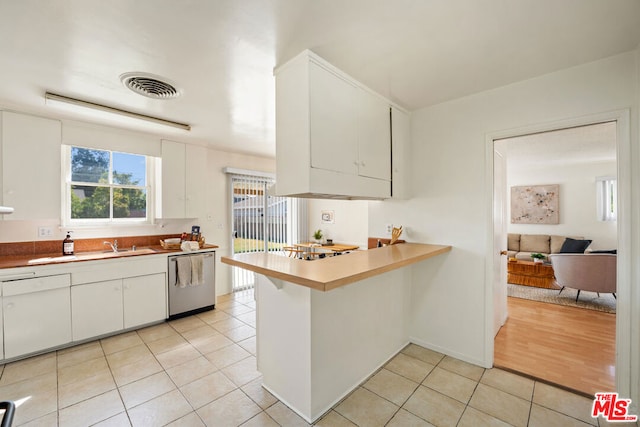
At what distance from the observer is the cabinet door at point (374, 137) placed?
228 centimetres

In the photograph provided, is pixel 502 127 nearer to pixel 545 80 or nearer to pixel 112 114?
pixel 545 80

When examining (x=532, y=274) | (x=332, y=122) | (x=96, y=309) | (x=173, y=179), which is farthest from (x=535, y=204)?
(x=96, y=309)

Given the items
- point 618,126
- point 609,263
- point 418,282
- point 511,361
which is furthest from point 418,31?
point 609,263

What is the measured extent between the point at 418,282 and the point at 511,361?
1026 mm

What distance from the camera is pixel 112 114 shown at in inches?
111

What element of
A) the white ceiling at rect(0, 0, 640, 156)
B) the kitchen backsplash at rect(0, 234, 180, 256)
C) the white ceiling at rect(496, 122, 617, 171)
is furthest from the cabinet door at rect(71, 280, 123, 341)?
the white ceiling at rect(496, 122, 617, 171)

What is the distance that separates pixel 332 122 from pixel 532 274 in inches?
204

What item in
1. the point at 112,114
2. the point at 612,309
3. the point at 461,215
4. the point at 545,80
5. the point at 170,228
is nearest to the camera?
the point at 545,80

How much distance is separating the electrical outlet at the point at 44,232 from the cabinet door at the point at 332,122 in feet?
11.1

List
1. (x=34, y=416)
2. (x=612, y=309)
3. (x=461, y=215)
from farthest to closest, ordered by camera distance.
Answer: (x=612, y=309)
(x=461, y=215)
(x=34, y=416)

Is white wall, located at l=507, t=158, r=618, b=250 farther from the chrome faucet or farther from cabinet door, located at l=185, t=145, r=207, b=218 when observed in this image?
the chrome faucet

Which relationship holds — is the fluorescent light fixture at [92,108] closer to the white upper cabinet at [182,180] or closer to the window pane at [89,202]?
the white upper cabinet at [182,180]

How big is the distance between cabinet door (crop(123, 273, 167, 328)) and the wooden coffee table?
19.4 feet

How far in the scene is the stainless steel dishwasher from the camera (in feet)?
11.6
